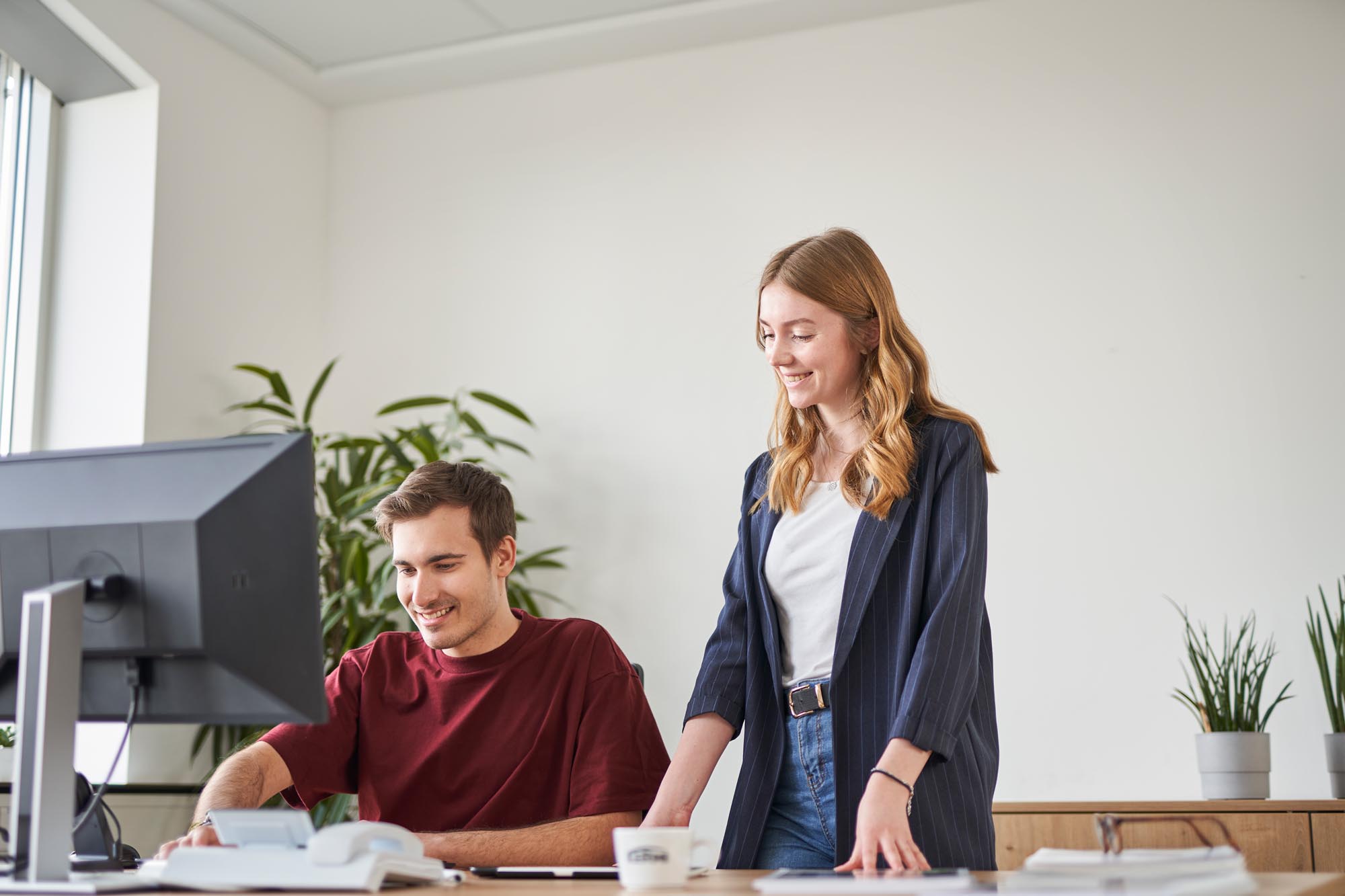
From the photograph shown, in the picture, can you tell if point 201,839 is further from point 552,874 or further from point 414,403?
point 414,403

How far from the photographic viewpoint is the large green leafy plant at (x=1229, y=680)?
2859mm

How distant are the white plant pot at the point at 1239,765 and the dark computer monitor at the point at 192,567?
2222mm

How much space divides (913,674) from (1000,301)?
2.16 m

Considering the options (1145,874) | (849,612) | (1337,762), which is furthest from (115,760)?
(1337,762)

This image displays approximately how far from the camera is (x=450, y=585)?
1.96 meters

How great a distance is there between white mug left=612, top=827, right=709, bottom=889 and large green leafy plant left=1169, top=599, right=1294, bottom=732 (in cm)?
193

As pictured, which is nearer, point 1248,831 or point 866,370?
point 866,370

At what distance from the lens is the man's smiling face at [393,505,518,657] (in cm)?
196

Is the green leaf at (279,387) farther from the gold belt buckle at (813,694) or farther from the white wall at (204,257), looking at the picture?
the gold belt buckle at (813,694)

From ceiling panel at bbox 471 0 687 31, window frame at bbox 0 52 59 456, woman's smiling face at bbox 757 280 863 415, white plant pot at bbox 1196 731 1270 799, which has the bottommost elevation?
white plant pot at bbox 1196 731 1270 799

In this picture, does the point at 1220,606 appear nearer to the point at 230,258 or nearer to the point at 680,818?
the point at 680,818

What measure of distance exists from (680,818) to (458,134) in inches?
121

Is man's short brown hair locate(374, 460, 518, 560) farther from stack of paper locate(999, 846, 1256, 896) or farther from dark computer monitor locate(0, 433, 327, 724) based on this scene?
stack of paper locate(999, 846, 1256, 896)

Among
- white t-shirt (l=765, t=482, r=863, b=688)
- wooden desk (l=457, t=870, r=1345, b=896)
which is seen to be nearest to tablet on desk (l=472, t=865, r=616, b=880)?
wooden desk (l=457, t=870, r=1345, b=896)
